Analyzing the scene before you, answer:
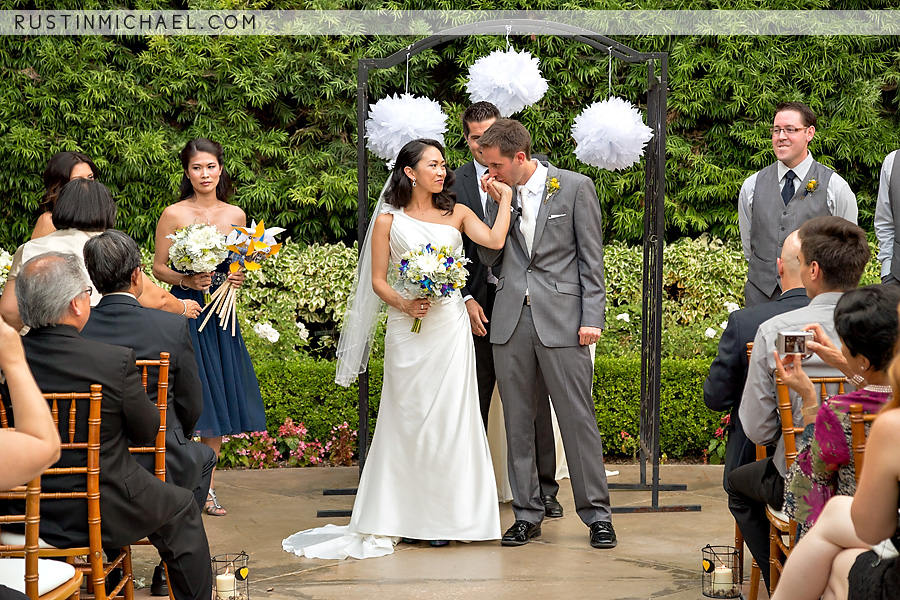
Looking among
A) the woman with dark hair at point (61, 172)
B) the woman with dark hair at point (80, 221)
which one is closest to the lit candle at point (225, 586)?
the woman with dark hair at point (80, 221)

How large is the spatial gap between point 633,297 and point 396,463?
381 centimetres

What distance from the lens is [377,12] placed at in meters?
9.30

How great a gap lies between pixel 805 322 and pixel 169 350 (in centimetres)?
229

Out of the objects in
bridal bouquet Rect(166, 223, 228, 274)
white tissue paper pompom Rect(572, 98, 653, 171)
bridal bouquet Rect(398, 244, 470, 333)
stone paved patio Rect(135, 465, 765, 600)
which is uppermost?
white tissue paper pompom Rect(572, 98, 653, 171)

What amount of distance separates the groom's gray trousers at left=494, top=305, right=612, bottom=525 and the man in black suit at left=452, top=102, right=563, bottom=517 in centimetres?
34

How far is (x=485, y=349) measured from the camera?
18.0ft

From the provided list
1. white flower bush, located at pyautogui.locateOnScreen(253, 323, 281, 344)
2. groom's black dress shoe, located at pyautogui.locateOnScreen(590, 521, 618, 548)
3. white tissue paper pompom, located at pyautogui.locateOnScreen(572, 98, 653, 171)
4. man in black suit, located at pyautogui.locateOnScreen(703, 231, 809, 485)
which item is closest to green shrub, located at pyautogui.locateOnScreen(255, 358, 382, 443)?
white flower bush, located at pyautogui.locateOnScreen(253, 323, 281, 344)

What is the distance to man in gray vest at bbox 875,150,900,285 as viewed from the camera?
19.6ft

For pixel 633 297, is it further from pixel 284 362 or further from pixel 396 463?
pixel 396 463

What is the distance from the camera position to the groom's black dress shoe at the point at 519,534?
189 inches

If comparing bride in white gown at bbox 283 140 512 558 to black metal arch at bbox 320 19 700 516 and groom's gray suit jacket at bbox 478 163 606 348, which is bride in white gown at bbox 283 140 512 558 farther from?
black metal arch at bbox 320 19 700 516

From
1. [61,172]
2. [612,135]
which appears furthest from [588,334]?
[61,172]

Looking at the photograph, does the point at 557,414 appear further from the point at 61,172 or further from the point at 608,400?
the point at 61,172

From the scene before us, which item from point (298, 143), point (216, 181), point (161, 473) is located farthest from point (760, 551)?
point (298, 143)
